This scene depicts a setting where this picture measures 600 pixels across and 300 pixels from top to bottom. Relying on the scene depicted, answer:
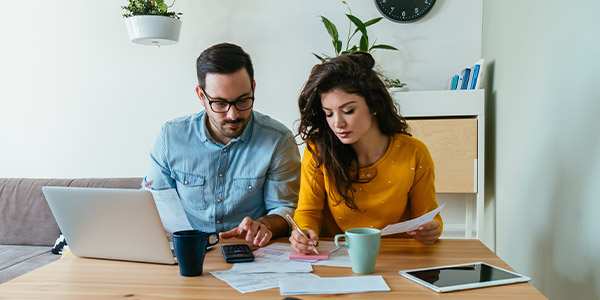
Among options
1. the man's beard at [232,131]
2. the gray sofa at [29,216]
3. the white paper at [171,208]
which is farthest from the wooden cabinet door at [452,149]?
the white paper at [171,208]

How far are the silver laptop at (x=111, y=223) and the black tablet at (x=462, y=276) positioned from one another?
0.54m

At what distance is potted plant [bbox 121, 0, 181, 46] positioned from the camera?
2.83 metres

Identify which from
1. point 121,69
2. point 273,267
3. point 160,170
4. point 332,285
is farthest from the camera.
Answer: point 121,69

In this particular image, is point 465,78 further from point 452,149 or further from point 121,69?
point 121,69

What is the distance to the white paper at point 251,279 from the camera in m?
1.00

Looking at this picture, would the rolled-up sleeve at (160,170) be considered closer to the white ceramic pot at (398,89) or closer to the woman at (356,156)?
the woman at (356,156)

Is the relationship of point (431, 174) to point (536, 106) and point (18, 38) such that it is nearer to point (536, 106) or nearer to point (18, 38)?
point (536, 106)

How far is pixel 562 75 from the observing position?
1.70m

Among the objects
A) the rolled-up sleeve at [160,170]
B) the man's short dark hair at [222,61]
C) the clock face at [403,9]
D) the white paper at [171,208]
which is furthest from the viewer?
the clock face at [403,9]

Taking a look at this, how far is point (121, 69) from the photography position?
130 inches

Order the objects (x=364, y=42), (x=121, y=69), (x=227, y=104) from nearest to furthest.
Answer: (x=227, y=104), (x=364, y=42), (x=121, y=69)

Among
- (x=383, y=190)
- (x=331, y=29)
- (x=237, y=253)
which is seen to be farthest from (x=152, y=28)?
(x=237, y=253)

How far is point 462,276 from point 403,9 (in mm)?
2237

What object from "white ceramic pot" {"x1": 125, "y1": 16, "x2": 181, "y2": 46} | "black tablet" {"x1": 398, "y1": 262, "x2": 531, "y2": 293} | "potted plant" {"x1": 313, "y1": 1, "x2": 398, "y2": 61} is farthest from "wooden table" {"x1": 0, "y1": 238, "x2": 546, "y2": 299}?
"white ceramic pot" {"x1": 125, "y1": 16, "x2": 181, "y2": 46}
